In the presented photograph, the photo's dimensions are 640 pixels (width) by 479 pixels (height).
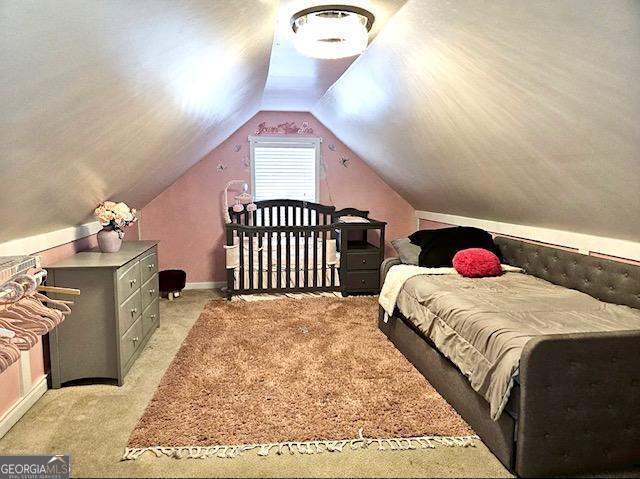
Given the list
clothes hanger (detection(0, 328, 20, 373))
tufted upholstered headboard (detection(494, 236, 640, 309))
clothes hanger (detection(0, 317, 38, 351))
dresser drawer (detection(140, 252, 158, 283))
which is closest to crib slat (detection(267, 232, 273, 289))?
dresser drawer (detection(140, 252, 158, 283))

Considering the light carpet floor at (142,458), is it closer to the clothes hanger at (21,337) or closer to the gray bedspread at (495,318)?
the gray bedspread at (495,318)

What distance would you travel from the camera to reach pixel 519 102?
2139 millimetres

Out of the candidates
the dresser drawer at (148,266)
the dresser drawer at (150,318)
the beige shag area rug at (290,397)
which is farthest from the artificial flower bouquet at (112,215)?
the beige shag area rug at (290,397)

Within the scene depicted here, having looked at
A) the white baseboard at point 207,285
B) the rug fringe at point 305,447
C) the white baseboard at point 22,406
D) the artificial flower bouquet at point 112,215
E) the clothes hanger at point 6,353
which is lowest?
the white baseboard at point 207,285

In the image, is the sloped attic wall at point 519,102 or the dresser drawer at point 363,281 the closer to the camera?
the sloped attic wall at point 519,102

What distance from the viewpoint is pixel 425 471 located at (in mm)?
1816

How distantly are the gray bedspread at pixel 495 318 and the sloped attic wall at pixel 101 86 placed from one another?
175 cm

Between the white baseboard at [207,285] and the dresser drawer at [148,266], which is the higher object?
the dresser drawer at [148,266]

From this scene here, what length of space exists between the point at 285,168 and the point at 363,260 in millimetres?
1484

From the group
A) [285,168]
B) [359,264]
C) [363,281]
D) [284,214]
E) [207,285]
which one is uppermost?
[285,168]

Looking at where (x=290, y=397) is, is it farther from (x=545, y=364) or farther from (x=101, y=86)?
(x=101, y=86)

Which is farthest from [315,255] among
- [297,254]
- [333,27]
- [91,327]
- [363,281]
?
[333,27]

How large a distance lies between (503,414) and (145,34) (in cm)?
199

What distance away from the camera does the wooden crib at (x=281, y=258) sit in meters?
4.47
